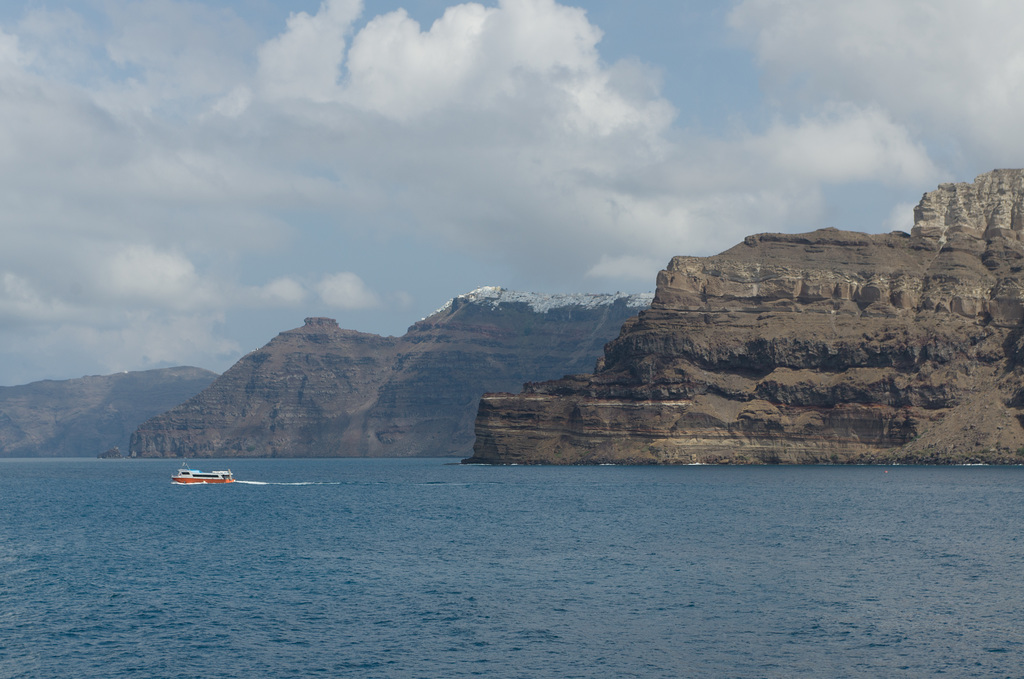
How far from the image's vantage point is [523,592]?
70.2 metres

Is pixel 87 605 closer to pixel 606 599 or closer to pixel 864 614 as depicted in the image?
pixel 606 599

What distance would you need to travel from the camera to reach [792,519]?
11300cm

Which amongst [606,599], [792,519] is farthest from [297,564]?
[792,519]

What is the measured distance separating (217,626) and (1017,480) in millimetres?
147041

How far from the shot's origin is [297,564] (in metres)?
84.2

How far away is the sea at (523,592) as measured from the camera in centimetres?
5344

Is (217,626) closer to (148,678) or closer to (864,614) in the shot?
(148,678)

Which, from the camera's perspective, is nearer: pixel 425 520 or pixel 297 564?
pixel 297 564

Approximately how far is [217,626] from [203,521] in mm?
61665

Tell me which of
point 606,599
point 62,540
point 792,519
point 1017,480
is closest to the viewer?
point 606,599

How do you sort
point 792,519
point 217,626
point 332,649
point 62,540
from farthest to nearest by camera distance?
point 792,519, point 62,540, point 217,626, point 332,649

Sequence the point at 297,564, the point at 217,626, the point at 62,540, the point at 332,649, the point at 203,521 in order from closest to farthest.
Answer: the point at 332,649 → the point at 217,626 → the point at 297,564 → the point at 62,540 → the point at 203,521

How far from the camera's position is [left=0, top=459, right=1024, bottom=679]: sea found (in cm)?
5344

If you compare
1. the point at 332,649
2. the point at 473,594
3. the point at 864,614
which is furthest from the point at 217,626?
the point at 864,614
